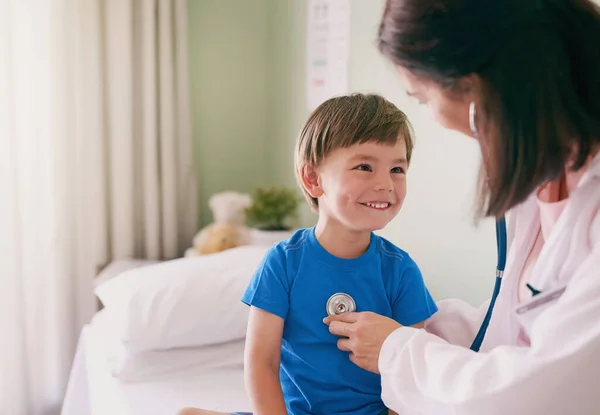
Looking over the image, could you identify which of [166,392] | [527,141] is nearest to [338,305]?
[527,141]

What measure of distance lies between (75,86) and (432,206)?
140 centimetres

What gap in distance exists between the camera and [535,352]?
832 millimetres

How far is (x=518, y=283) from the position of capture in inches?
42.6

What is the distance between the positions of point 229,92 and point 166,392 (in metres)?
1.56

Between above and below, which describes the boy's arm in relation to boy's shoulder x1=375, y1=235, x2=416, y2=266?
below

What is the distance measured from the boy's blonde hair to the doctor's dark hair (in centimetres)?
30

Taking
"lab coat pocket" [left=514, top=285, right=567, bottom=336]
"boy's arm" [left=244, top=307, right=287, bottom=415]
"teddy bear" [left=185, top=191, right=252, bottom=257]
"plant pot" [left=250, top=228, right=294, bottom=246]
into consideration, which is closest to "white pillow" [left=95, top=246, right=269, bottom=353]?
"teddy bear" [left=185, top=191, right=252, bottom=257]

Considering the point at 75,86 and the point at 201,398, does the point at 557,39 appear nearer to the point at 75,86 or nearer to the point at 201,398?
the point at 201,398

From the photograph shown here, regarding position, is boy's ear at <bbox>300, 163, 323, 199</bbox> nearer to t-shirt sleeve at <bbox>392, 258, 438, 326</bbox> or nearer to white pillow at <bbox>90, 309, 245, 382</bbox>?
t-shirt sleeve at <bbox>392, 258, 438, 326</bbox>

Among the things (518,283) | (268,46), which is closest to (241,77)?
(268,46)

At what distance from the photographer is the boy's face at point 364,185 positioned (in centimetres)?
117

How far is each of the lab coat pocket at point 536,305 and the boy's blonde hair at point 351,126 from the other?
39 cm

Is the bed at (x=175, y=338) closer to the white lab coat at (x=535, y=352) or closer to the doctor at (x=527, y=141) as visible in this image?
the white lab coat at (x=535, y=352)

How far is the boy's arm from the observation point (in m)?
1.20
